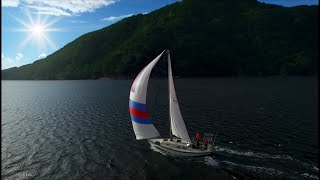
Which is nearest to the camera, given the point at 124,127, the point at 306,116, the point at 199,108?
the point at 124,127

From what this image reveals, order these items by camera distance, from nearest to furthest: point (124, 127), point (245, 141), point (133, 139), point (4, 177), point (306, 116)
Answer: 1. point (4, 177)
2. point (245, 141)
3. point (133, 139)
4. point (124, 127)
5. point (306, 116)

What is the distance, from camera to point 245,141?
147 ft

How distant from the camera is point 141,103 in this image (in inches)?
1437

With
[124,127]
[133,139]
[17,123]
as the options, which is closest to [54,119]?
[17,123]

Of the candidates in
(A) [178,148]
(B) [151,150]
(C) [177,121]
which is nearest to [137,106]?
(C) [177,121]

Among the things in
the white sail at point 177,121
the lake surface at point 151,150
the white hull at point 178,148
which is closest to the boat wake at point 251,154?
the lake surface at point 151,150

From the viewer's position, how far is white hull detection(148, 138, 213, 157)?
36344 millimetres

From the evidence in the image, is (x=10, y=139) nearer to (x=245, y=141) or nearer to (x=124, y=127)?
(x=124, y=127)

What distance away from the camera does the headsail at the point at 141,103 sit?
35.3 m

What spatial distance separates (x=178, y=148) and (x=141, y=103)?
332 inches

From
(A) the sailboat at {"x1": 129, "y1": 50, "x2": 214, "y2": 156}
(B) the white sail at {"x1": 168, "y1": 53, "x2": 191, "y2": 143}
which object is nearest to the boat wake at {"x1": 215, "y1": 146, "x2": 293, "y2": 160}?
(A) the sailboat at {"x1": 129, "y1": 50, "x2": 214, "y2": 156}

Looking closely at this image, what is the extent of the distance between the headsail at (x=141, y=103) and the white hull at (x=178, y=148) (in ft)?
6.23

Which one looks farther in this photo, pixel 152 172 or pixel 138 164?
pixel 138 164

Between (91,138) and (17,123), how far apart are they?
1088 inches
